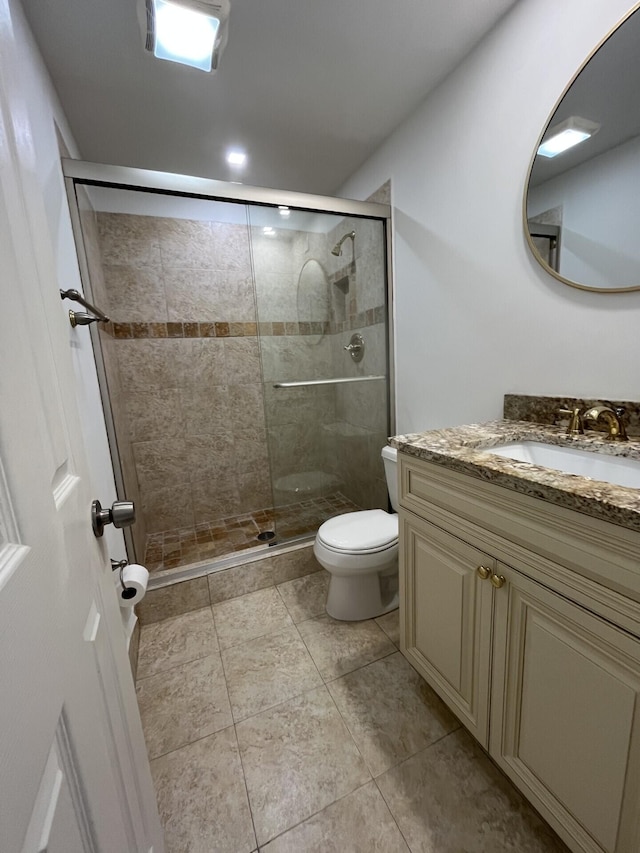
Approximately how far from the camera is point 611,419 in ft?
3.29

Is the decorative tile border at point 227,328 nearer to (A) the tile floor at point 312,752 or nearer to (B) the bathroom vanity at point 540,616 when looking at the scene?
(B) the bathroom vanity at point 540,616

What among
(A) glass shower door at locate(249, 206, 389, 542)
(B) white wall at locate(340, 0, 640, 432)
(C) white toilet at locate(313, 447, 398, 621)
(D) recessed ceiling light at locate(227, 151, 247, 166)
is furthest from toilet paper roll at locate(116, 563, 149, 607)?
(D) recessed ceiling light at locate(227, 151, 247, 166)

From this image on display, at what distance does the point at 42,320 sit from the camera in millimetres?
488

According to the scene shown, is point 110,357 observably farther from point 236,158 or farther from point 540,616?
point 540,616

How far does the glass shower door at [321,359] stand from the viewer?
2.03 meters

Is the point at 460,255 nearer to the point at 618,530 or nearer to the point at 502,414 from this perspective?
the point at 502,414

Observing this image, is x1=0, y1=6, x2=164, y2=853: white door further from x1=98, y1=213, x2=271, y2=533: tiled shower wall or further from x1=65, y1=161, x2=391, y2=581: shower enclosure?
x1=98, y1=213, x2=271, y2=533: tiled shower wall

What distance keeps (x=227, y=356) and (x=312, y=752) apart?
6.91 ft

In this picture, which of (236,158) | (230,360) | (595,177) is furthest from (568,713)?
(236,158)

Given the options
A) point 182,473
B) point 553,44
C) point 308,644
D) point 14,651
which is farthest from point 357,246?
point 14,651

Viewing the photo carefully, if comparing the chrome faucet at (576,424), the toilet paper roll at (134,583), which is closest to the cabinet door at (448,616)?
the chrome faucet at (576,424)

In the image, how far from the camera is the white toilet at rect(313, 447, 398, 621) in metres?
1.49

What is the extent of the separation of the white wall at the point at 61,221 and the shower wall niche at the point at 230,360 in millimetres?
372

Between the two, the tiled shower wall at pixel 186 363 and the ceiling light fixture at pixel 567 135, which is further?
the tiled shower wall at pixel 186 363
